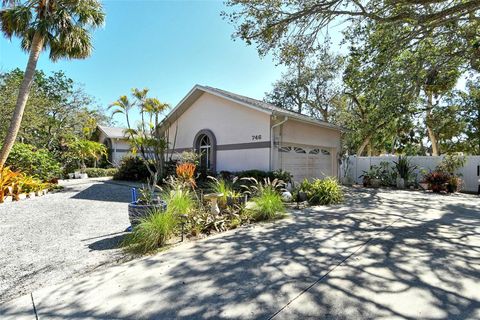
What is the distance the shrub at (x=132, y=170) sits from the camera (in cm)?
1744

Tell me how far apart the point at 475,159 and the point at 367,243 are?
557 inches

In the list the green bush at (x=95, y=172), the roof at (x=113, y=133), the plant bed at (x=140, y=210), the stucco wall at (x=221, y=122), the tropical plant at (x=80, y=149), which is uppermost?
the roof at (x=113, y=133)

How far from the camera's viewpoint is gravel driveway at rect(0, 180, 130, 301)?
3.92 m

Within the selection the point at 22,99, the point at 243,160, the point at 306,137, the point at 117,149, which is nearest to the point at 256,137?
the point at 243,160

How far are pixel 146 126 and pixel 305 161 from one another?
9.38m

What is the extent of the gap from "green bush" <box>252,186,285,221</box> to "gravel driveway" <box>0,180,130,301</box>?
3.34 meters

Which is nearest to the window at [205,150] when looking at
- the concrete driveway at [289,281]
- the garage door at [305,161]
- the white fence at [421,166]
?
the garage door at [305,161]

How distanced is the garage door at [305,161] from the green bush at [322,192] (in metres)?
2.89

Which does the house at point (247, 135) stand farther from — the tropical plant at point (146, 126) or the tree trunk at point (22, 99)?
the tree trunk at point (22, 99)

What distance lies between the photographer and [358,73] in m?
10.4

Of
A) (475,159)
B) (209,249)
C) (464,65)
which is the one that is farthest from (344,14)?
(475,159)

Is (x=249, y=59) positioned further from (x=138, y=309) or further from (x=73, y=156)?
(x=73, y=156)

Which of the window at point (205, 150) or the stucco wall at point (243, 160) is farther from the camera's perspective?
the window at point (205, 150)

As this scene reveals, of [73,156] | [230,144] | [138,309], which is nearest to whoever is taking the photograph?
[138,309]
